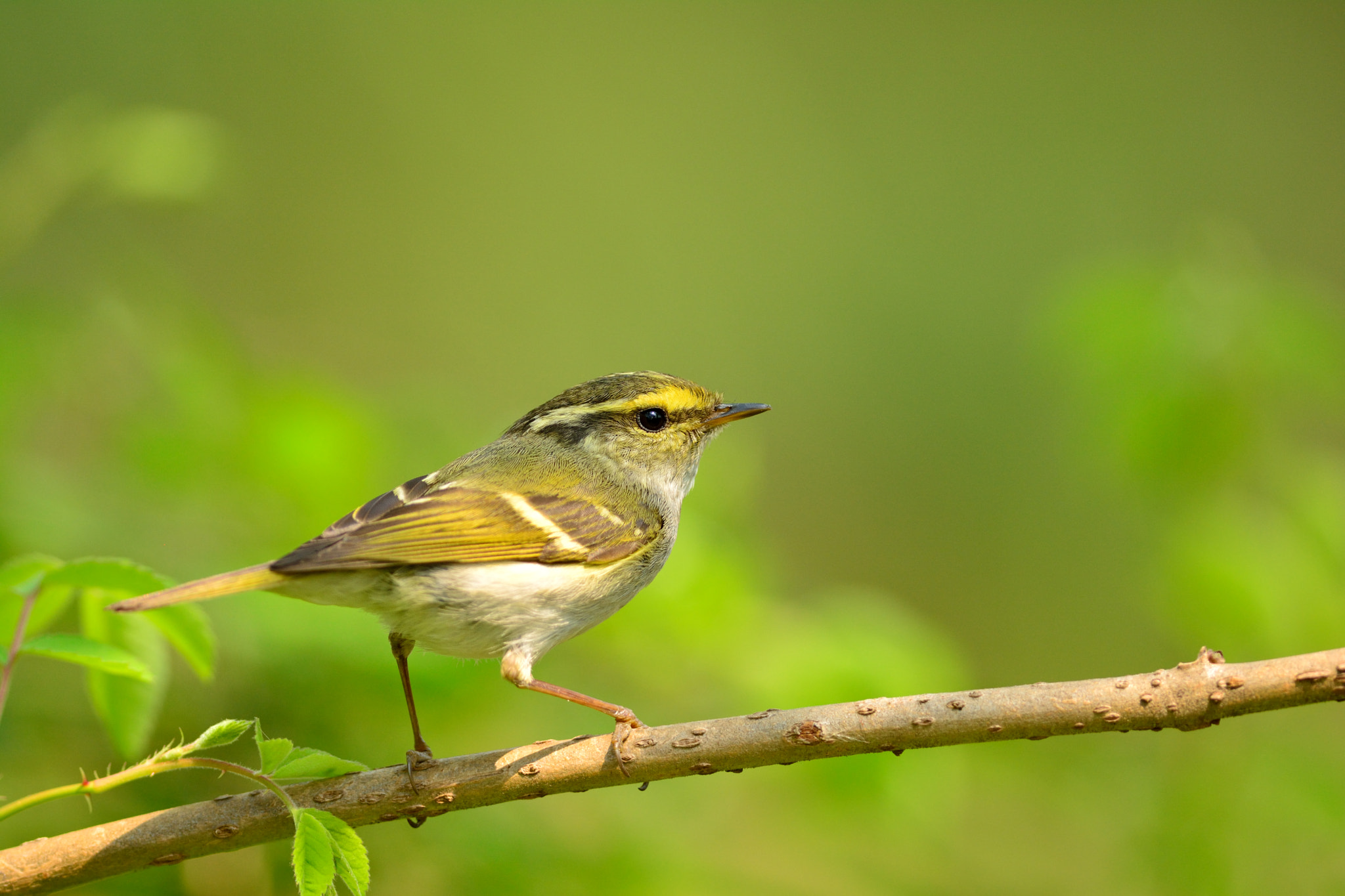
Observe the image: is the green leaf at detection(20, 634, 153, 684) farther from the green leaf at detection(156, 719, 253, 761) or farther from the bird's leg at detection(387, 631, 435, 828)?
the bird's leg at detection(387, 631, 435, 828)

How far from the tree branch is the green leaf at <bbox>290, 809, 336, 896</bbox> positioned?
270 mm

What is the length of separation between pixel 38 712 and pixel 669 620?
1.47 m

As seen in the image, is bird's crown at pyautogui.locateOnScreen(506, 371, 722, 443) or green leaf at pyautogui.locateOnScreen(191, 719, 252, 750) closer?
green leaf at pyautogui.locateOnScreen(191, 719, 252, 750)

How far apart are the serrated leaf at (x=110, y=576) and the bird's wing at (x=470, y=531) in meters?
0.42

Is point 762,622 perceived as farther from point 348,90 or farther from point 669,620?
point 348,90

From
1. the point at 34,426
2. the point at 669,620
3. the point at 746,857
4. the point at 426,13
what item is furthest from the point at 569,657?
the point at 426,13

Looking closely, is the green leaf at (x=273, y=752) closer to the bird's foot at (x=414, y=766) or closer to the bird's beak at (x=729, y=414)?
the bird's foot at (x=414, y=766)

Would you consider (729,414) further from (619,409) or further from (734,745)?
(734,745)

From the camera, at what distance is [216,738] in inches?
52.7

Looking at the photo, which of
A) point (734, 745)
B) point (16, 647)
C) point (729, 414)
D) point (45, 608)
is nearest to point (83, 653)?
point (16, 647)

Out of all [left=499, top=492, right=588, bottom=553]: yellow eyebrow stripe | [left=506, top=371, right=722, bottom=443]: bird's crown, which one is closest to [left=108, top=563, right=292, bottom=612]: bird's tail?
[left=499, top=492, right=588, bottom=553]: yellow eyebrow stripe

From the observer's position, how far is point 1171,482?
9.48 ft

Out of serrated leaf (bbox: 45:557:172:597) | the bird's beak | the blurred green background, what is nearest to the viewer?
serrated leaf (bbox: 45:557:172:597)

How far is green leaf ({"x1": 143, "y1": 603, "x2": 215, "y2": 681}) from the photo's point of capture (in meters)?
1.70
